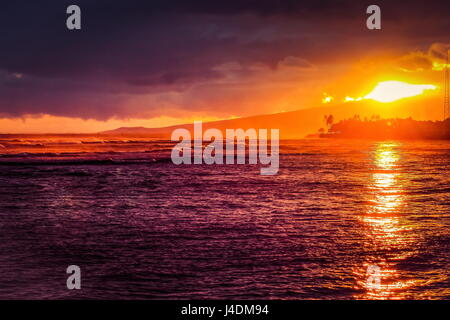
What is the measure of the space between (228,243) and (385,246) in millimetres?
4693

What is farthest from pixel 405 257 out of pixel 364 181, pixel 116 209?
pixel 364 181

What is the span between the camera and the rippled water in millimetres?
10547

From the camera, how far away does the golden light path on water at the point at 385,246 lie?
10.4 metres

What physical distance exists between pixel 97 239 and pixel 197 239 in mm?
3217

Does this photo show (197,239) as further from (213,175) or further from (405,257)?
(213,175)

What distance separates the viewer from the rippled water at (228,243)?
10.5 m

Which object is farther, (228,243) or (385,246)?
(228,243)

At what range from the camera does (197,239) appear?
1498cm

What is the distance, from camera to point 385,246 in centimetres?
1405

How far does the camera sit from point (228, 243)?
14.4 metres

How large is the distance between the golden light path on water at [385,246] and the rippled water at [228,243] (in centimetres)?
4

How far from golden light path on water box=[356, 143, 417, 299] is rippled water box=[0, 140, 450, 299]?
37mm

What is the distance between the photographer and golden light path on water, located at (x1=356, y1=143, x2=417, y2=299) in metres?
10.4
